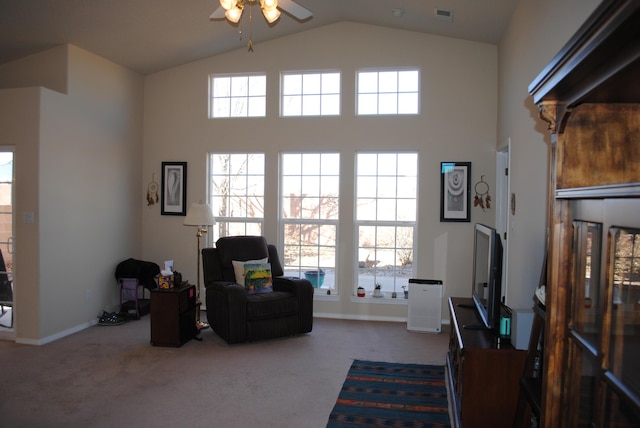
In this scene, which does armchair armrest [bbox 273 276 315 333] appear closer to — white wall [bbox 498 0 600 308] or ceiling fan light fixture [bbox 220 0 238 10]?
white wall [bbox 498 0 600 308]

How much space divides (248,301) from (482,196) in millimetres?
2883

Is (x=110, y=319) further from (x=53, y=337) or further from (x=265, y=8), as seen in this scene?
(x=265, y=8)

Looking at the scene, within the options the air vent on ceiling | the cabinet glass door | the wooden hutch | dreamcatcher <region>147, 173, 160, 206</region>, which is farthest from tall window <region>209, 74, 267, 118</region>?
the cabinet glass door

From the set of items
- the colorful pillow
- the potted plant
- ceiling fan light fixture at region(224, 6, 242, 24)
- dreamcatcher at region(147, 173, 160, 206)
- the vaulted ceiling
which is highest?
the vaulted ceiling

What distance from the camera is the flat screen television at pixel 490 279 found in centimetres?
279

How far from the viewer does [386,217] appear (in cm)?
546

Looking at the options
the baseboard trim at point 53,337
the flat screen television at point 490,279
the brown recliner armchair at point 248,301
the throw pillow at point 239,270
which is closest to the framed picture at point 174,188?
the brown recliner armchair at point 248,301

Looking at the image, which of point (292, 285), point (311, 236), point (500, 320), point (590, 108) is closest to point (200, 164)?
point (311, 236)

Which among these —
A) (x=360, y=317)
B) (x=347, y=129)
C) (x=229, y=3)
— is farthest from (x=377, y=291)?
(x=229, y=3)

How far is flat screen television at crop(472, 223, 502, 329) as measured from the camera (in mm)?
2785

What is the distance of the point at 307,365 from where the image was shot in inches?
152

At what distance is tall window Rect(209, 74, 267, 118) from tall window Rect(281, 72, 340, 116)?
0.30 metres

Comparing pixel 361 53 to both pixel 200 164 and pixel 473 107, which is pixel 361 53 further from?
pixel 200 164

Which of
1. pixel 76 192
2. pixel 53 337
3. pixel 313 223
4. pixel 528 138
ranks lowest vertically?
pixel 53 337
